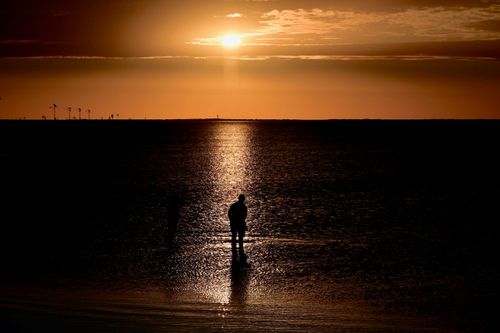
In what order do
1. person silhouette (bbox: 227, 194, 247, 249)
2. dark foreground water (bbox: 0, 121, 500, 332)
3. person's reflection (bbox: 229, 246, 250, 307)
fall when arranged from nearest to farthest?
dark foreground water (bbox: 0, 121, 500, 332) < person's reflection (bbox: 229, 246, 250, 307) < person silhouette (bbox: 227, 194, 247, 249)

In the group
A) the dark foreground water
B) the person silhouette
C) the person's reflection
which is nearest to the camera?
the dark foreground water

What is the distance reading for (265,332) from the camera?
1530 cm

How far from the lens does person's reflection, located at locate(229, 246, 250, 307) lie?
19.1 m

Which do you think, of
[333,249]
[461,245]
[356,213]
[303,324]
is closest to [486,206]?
[356,213]

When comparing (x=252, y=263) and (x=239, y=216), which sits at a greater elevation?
(x=239, y=216)

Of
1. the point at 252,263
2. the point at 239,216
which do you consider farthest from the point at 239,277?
the point at 239,216

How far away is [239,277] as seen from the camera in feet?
72.8

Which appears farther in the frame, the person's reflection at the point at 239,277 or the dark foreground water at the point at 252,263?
the person's reflection at the point at 239,277

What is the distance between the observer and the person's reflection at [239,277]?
62.7ft

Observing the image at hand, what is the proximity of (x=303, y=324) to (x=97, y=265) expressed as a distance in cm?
967

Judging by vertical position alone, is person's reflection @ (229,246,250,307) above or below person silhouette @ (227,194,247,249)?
below

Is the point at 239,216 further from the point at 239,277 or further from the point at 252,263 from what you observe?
the point at 239,277

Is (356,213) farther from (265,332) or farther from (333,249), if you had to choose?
(265,332)

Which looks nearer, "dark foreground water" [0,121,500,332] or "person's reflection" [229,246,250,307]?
"dark foreground water" [0,121,500,332]
